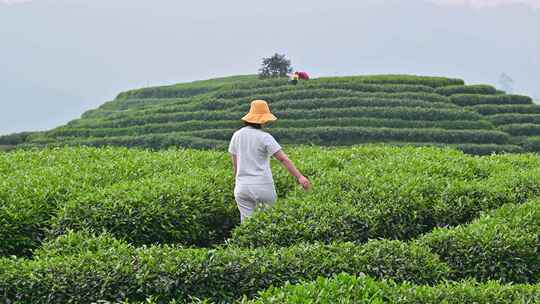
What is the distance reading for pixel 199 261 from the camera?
862 cm

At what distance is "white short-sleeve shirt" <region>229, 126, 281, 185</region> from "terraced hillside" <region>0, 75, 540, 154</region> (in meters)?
32.5

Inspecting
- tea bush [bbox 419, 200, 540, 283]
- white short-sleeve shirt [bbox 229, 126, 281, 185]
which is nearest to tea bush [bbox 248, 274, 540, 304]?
tea bush [bbox 419, 200, 540, 283]

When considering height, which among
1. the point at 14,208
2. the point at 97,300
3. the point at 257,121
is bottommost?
the point at 97,300

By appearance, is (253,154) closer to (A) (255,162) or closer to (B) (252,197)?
(A) (255,162)

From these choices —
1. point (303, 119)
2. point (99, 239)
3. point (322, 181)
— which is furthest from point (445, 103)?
point (99, 239)

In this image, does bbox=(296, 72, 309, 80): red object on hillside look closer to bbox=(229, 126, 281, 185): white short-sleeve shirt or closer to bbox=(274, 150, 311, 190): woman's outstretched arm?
bbox=(229, 126, 281, 185): white short-sleeve shirt

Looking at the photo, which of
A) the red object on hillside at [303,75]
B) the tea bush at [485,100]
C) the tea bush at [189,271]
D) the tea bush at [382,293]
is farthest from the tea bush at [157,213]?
the red object on hillside at [303,75]

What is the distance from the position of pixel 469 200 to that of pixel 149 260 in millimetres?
5222

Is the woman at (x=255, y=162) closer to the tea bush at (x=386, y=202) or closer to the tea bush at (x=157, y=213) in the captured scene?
the tea bush at (x=386, y=202)

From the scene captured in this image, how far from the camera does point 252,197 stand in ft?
36.0

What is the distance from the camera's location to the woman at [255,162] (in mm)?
10703

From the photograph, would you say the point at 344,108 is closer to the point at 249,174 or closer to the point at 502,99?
the point at 502,99

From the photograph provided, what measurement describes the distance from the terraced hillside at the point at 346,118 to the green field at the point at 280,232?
29.5 meters

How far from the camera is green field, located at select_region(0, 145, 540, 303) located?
8.43 metres
